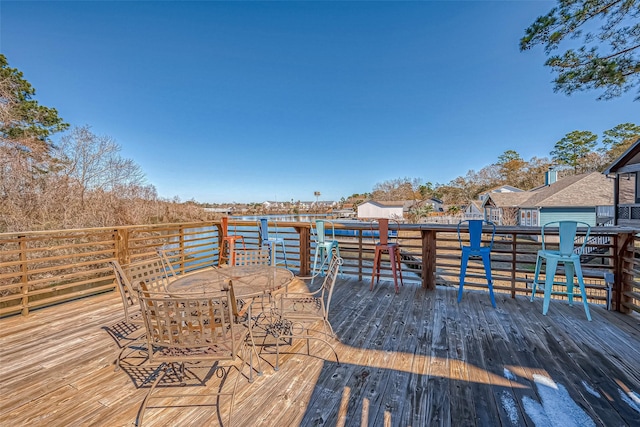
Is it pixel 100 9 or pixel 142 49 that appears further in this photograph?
pixel 142 49

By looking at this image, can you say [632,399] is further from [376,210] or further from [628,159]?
[376,210]

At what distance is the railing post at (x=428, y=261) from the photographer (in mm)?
3908

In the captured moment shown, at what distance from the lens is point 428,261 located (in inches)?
156

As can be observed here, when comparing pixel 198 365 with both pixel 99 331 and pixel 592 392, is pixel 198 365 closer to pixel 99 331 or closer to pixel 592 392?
pixel 99 331

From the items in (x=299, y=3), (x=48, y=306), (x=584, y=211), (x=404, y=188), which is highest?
(x=299, y=3)

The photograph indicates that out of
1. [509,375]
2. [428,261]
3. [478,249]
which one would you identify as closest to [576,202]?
[428,261]

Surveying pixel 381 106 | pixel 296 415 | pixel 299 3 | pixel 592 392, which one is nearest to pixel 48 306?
pixel 296 415

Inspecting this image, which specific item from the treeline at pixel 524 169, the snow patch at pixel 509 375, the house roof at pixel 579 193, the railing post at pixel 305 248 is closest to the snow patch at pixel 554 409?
the snow patch at pixel 509 375

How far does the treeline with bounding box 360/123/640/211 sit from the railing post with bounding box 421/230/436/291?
71.1 ft

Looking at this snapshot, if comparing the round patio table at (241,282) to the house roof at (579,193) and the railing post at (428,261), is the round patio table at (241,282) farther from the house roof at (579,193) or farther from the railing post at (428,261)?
the house roof at (579,193)

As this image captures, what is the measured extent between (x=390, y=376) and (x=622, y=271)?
3.42m

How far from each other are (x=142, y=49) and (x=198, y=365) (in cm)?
816

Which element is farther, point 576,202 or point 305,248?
point 576,202

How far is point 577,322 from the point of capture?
2.75 metres
